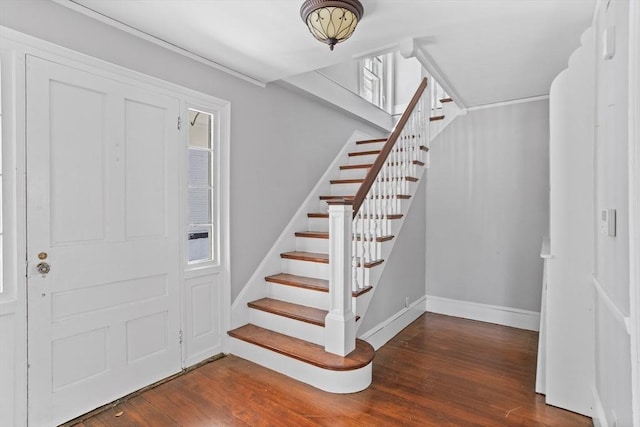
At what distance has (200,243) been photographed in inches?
110

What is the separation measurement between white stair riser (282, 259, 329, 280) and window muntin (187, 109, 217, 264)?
818 mm

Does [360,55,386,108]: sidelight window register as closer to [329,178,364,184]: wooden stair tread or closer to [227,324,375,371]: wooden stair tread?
[329,178,364,184]: wooden stair tread

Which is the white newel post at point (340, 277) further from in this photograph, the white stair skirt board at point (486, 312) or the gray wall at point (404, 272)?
the white stair skirt board at point (486, 312)

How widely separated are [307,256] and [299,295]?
40 centimetres

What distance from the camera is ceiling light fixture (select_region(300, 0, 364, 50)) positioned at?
182 cm

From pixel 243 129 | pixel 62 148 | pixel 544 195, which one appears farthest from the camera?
pixel 544 195

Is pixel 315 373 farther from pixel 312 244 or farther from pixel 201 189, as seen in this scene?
pixel 201 189

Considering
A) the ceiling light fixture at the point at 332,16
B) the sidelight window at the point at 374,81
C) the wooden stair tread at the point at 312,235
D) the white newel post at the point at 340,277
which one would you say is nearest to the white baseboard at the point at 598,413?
the white newel post at the point at 340,277

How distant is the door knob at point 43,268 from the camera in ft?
6.21

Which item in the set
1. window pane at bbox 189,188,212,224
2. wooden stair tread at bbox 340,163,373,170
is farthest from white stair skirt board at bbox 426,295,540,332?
window pane at bbox 189,188,212,224

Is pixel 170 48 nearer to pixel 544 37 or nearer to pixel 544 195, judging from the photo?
pixel 544 37

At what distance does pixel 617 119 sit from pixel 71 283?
9.84 ft

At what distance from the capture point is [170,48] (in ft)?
8.13

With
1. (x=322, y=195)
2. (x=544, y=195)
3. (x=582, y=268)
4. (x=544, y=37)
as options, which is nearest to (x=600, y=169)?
(x=582, y=268)
